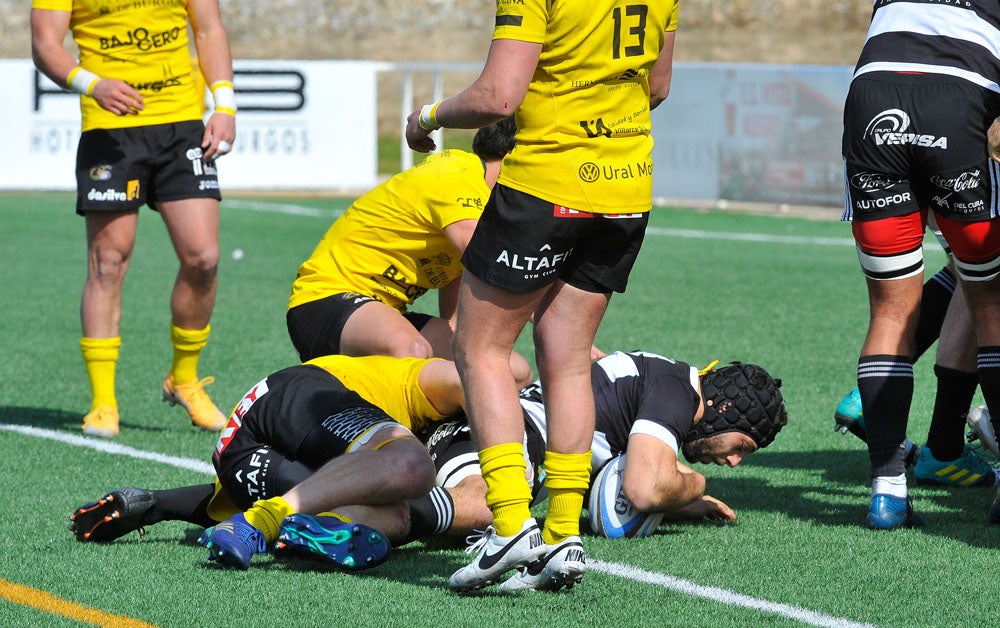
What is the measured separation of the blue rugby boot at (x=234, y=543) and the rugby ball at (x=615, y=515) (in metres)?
1.14

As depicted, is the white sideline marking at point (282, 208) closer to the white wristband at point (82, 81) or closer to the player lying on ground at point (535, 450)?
the white wristband at point (82, 81)

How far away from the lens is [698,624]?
3.62m

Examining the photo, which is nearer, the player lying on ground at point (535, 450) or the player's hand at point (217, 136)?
the player lying on ground at point (535, 450)

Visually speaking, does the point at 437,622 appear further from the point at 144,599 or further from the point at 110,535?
the point at 110,535

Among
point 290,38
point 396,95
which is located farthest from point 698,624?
point 290,38

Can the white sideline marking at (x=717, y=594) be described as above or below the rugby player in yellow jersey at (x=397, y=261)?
below

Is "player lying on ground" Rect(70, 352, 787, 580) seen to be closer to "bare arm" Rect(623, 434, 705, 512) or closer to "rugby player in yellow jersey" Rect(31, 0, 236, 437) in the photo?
"bare arm" Rect(623, 434, 705, 512)

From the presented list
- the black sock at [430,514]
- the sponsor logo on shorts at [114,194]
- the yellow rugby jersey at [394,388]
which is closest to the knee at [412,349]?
the yellow rugby jersey at [394,388]

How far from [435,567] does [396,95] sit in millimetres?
32686

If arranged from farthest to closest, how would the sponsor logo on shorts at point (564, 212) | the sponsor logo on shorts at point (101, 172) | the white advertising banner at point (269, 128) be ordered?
the white advertising banner at point (269, 128) < the sponsor logo on shorts at point (101, 172) < the sponsor logo on shorts at point (564, 212)

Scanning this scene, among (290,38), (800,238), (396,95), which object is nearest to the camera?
(800,238)

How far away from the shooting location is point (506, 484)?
380 cm

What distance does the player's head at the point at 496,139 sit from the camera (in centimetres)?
530

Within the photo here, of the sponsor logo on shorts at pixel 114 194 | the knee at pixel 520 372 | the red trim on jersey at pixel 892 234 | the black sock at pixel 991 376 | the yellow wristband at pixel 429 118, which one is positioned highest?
the yellow wristband at pixel 429 118
